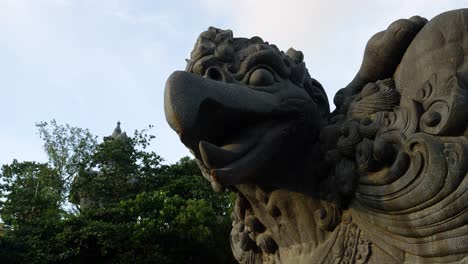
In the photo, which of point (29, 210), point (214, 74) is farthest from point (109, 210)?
point (214, 74)

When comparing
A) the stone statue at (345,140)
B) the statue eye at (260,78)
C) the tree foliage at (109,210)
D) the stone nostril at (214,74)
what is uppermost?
the tree foliage at (109,210)

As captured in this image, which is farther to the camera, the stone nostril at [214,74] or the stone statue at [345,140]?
the stone nostril at [214,74]

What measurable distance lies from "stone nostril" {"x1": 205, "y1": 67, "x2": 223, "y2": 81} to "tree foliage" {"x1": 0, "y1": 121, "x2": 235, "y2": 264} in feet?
38.3

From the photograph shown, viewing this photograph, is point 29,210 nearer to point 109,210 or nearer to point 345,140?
point 109,210

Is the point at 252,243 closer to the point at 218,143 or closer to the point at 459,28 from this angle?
the point at 218,143

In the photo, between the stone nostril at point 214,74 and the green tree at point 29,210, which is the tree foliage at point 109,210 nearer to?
the green tree at point 29,210

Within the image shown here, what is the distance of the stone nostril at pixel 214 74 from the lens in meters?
2.85

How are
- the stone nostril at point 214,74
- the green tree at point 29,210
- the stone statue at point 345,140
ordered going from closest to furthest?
the stone statue at point 345,140 < the stone nostril at point 214,74 < the green tree at point 29,210

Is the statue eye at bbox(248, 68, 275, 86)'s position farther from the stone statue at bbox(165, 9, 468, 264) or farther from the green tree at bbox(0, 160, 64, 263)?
the green tree at bbox(0, 160, 64, 263)

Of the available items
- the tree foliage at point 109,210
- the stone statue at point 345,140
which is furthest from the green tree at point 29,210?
the stone statue at point 345,140

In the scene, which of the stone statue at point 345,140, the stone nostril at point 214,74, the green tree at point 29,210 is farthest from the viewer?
A: the green tree at point 29,210

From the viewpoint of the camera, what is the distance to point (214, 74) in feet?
9.39

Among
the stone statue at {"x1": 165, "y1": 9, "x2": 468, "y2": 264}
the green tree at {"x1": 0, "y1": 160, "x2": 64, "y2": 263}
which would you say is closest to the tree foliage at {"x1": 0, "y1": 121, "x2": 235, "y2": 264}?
the green tree at {"x1": 0, "y1": 160, "x2": 64, "y2": 263}

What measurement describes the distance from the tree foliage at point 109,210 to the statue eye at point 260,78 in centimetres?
1176
